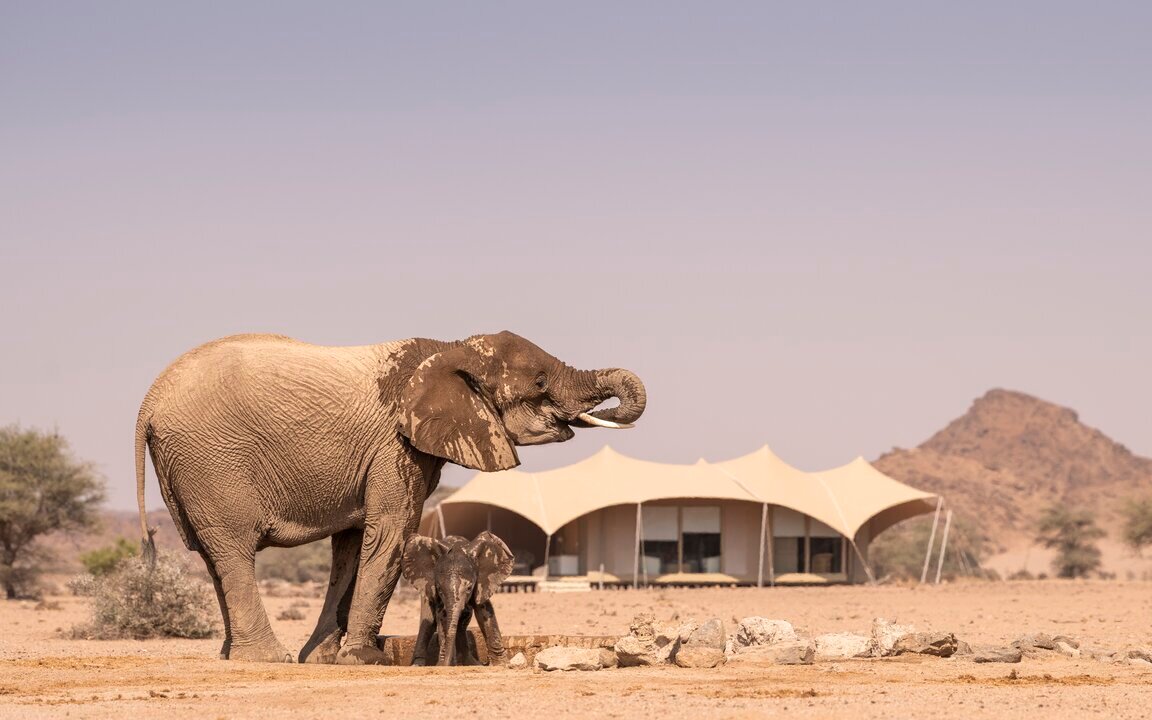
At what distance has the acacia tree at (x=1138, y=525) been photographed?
62.6 metres

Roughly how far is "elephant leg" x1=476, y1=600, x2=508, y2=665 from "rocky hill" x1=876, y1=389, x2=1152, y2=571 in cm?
8768

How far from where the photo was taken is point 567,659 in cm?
1393

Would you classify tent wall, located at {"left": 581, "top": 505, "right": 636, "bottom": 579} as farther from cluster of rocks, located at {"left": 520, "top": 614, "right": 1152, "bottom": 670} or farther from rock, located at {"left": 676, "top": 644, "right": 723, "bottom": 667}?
rock, located at {"left": 676, "top": 644, "right": 723, "bottom": 667}

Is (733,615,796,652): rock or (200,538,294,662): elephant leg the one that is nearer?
(200,538,294,662): elephant leg

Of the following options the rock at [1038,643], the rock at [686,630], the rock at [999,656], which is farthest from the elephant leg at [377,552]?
the rock at [1038,643]

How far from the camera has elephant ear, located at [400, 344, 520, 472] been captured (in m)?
15.1

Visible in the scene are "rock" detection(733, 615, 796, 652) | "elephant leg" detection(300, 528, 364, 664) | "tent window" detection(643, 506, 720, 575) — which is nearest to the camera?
"elephant leg" detection(300, 528, 364, 664)

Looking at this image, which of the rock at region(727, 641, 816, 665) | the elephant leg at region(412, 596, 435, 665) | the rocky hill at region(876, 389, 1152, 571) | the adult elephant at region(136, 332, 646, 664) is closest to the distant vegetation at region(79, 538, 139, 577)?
the adult elephant at region(136, 332, 646, 664)

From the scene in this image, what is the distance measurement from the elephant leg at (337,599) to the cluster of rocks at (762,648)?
202 cm

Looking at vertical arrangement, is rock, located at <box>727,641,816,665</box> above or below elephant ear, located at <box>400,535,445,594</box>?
below

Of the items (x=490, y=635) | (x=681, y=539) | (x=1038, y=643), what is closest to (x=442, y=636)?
(x=490, y=635)

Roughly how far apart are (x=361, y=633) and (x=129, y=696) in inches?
125

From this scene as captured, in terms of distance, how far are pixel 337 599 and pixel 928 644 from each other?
595cm

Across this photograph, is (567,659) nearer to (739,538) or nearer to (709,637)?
(709,637)
